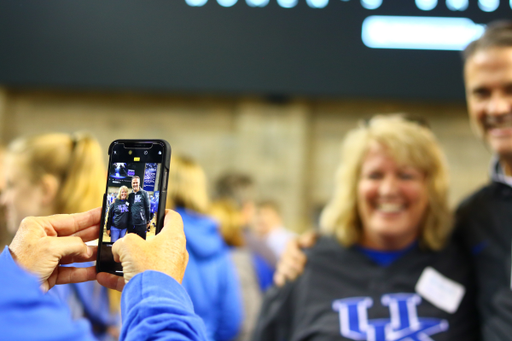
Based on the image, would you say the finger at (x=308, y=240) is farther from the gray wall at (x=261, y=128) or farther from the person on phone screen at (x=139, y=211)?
the gray wall at (x=261, y=128)

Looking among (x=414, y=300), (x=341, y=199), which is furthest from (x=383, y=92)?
(x=414, y=300)

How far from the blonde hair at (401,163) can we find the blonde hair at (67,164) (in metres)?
1.07

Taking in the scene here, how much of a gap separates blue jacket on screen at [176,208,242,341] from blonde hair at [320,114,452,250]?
25.1 inches

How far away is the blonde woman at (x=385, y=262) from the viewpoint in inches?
55.5

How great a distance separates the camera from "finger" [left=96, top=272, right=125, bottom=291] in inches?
22.5

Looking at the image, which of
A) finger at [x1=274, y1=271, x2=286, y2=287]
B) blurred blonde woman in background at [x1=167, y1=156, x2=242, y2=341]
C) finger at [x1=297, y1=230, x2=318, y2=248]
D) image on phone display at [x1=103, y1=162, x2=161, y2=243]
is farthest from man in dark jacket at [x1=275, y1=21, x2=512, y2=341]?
image on phone display at [x1=103, y1=162, x2=161, y2=243]

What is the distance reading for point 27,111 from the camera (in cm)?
617

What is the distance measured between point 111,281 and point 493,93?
1366mm

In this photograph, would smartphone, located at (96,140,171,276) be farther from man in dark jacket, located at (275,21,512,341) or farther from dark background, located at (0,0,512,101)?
man in dark jacket, located at (275,21,512,341)

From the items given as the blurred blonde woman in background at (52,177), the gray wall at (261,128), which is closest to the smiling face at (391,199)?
the blurred blonde woman in background at (52,177)

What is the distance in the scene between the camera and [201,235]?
2029mm

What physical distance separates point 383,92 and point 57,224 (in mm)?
5240

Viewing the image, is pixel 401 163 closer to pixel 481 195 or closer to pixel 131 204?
pixel 481 195

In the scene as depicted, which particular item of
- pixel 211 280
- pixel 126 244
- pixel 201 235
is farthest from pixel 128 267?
pixel 211 280
